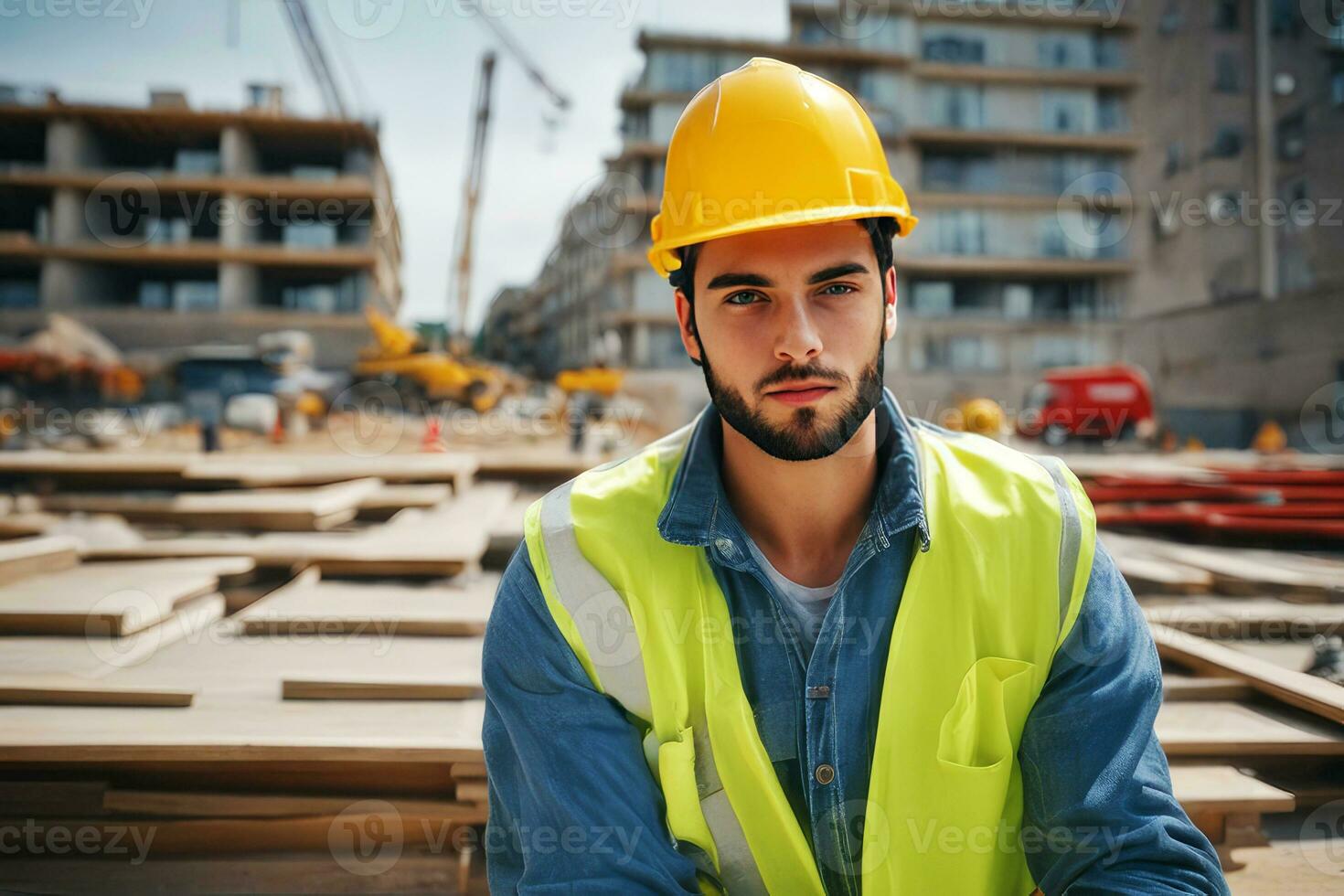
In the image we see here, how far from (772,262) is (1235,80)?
128 feet

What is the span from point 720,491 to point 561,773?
2.37ft

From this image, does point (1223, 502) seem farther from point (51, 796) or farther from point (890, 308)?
point (51, 796)

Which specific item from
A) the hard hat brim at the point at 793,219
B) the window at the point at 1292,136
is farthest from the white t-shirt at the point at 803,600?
the window at the point at 1292,136

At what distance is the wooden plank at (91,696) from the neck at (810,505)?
2.45 m

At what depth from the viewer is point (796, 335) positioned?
171 centimetres

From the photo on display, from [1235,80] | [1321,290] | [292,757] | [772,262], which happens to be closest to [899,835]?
[772,262]

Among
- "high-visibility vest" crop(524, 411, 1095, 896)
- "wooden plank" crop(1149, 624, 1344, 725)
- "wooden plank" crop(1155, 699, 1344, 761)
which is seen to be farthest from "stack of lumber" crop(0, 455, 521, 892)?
"wooden plank" crop(1149, 624, 1344, 725)

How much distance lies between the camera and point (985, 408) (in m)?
11.6

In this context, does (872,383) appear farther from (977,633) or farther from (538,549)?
(538,549)

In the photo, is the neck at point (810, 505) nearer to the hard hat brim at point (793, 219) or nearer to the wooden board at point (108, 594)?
the hard hat brim at point (793, 219)

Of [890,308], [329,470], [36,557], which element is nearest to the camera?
[890,308]

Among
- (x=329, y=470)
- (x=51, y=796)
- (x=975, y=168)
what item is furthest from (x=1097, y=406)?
(x=975, y=168)

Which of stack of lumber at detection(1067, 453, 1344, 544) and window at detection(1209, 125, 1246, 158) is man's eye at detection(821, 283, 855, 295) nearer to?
stack of lumber at detection(1067, 453, 1344, 544)

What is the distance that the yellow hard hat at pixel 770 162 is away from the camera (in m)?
1.78
